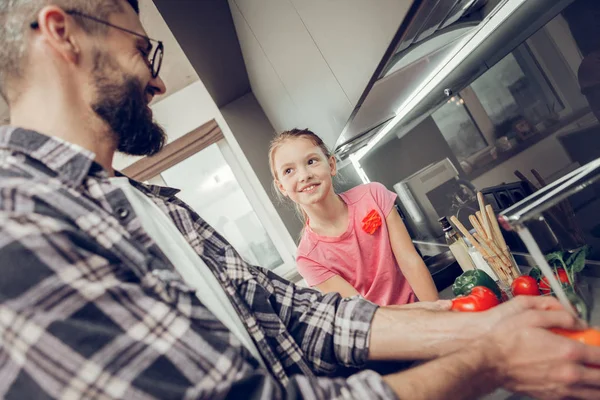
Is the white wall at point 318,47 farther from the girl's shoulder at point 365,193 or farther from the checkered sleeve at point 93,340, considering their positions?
the checkered sleeve at point 93,340

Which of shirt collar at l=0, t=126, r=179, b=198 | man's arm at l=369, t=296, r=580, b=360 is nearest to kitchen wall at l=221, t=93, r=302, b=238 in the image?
man's arm at l=369, t=296, r=580, b=360

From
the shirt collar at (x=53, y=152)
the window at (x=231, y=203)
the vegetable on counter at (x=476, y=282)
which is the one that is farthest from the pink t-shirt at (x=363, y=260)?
the window at (x=231, y=203)

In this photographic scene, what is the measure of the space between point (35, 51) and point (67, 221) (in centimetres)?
37

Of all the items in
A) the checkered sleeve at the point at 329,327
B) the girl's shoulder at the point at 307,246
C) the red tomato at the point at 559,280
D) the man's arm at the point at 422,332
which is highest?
the girl's shoulder at the point at 307,246

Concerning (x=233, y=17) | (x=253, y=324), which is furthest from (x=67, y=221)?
A: (x=233, y=17)

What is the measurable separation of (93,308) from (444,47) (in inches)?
36.0

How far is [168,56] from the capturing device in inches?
86.8

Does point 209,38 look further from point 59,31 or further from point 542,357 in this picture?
point 542,357

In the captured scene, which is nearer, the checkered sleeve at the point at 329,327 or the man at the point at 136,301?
the man at the point at 136,301

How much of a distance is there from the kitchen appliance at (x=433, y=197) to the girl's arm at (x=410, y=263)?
0.34 metres

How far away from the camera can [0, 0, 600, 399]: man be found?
377 millimetres

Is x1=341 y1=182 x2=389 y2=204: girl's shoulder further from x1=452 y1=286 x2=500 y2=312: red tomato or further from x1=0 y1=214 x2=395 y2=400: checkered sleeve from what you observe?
x1=0 y1=214 x2=395 y2=400: checkered sleeve

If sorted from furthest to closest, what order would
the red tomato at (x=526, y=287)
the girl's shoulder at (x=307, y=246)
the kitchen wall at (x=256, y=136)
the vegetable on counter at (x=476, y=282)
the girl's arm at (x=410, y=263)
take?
the kitchen wall at (x=256, y=136)
the girl's shoulder at (x=307, y=246)
the girl's arm at (x=410, y=263)
the vegetable on counter at (x=476, y=282)
the red tomato at (x=526, y=287)

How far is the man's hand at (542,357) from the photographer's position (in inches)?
16.9
